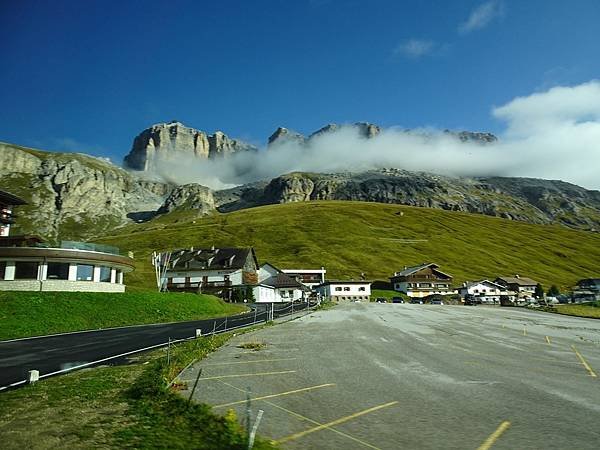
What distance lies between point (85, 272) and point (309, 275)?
9866 centimetres

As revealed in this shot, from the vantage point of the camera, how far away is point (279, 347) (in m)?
22.7

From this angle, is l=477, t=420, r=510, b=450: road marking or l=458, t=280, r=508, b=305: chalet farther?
l=458, t=280, r=508, b=305: chalet

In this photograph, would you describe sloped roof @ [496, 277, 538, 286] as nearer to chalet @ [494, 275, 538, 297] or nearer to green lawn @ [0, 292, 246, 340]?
chalet @ [494, 275, 538, 297]

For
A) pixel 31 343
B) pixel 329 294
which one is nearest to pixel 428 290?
pixel 329 294

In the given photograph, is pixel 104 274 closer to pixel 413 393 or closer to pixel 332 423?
pixel 413 393

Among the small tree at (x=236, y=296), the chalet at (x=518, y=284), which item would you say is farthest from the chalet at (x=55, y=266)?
the chalet at (x=518, y=284)

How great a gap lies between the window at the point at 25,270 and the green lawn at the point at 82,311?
7.95 m

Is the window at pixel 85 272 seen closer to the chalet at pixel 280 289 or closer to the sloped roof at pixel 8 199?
the sloped roof at pixel 8 199

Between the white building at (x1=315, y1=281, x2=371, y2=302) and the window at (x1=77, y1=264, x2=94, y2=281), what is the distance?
80.8m

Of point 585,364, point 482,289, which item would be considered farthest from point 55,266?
point 482,289

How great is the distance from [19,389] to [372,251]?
159 m

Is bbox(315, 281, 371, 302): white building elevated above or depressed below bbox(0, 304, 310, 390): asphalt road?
above

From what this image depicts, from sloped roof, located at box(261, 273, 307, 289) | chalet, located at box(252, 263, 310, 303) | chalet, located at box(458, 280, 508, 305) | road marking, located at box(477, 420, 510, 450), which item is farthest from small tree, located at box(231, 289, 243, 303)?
road marking, located at box(477, 420, 510, 450)

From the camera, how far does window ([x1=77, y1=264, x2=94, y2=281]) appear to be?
48.4 metres
